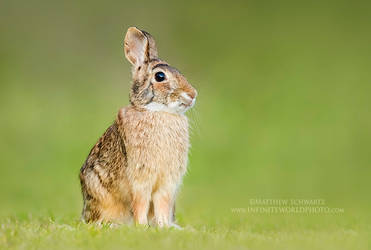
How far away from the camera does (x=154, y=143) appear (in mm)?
9039

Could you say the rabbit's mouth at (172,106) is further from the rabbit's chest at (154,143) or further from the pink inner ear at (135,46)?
the pink inner ear at (135,46)

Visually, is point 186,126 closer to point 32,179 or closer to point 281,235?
point 281,235

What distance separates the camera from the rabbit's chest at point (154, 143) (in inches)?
354

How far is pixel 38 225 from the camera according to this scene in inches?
368

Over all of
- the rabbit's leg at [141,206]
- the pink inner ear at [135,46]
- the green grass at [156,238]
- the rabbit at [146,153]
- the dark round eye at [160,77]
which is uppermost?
the pink inner ear at [135,46]

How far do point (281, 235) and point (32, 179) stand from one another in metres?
9.35

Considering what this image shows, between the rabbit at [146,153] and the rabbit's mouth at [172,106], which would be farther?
the rabbit's mouth at [172,106]

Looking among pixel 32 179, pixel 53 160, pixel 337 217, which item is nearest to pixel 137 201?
pixel 337 217

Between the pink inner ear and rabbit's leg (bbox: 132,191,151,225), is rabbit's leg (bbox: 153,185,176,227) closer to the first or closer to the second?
rabbit's leg (bbox: 132,191,151,225)

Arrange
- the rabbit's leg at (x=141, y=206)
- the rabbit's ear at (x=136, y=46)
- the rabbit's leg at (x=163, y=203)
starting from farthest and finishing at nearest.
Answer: the rabbit's ear at (x=136, y=46), the rabbit's leg at (x=163, y=203), the rabbit's leg at (x=141, y=206)

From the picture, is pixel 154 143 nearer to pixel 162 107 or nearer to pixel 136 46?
pixel 162 107

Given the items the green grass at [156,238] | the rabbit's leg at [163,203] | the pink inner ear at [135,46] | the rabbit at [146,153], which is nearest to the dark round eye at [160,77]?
the rabbit at [146,153]

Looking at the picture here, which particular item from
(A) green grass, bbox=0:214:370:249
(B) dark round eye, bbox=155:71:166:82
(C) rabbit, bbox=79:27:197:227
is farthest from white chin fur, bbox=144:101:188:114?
(A) green grass, bbox=0:214:370:249

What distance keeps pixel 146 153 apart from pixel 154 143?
0.48 feet
